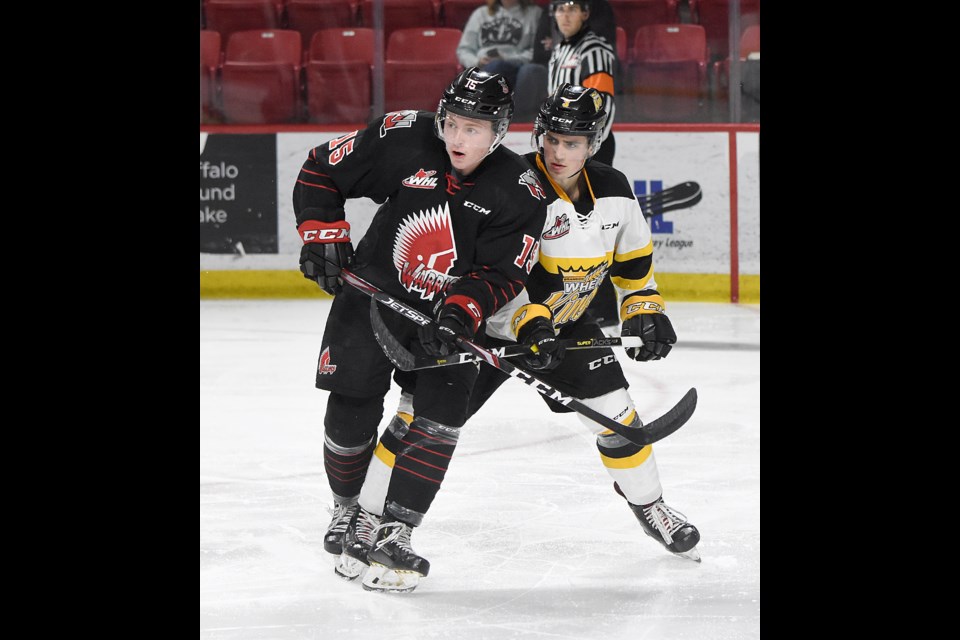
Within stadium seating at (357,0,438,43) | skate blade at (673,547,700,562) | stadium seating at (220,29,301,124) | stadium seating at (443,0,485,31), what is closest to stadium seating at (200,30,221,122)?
stadium seating at (220,29,301,124)

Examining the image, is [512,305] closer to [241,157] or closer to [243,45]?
[241,157]

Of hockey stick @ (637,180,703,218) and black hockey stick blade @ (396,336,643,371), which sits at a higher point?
hockey stick @ (637,180,703,218)

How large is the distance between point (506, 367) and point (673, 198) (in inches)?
137

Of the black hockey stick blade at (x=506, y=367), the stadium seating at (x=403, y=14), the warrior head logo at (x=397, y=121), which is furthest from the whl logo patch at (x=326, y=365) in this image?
the stadium seating at (x=403, y=14)

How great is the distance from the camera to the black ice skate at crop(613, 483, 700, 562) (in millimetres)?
2492

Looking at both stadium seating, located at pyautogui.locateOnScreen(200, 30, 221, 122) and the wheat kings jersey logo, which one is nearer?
the wheat kings jersey logo

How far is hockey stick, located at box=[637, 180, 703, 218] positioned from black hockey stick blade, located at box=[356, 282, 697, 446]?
332cm

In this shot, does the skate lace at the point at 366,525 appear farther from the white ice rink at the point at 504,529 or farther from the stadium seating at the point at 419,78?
the stadium seating at the point at 419,78

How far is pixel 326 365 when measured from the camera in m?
2.41

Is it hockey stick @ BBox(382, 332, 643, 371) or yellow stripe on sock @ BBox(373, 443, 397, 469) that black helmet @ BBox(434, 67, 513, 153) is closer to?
hockey stick @ BBox(382, 332, 643, 371)

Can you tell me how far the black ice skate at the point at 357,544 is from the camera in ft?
7.82
